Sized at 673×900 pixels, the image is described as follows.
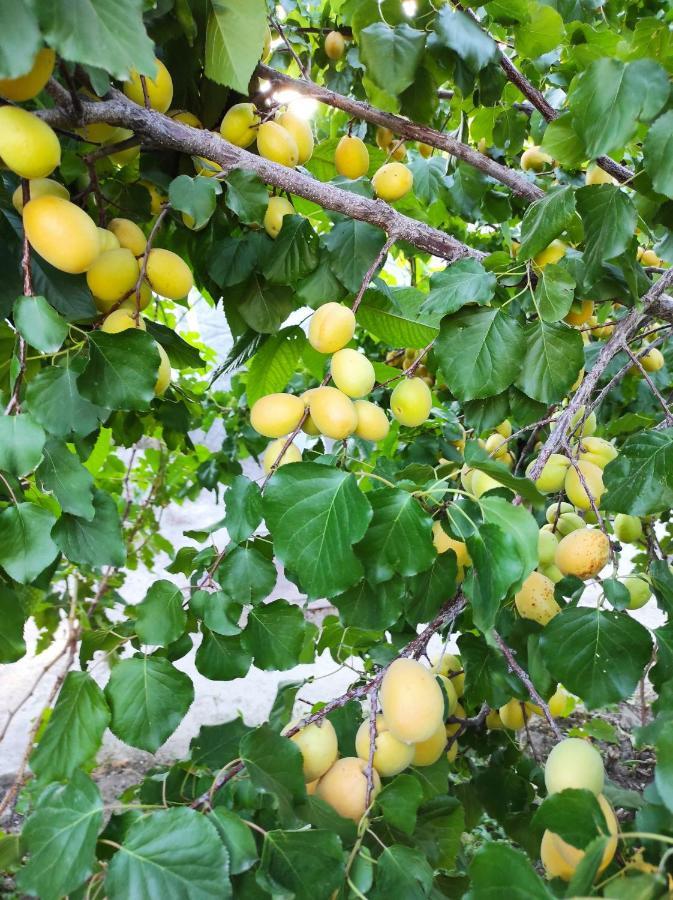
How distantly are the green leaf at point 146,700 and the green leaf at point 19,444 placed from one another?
0.20 meters

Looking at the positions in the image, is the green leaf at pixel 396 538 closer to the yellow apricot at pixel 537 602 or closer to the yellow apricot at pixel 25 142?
the yellow apricot at pixel 537 602

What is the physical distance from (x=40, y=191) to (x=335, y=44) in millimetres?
910

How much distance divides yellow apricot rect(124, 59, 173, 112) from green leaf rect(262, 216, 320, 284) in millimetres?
168

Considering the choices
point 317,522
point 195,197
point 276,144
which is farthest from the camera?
point 276,144

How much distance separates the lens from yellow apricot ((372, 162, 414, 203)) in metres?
0.85

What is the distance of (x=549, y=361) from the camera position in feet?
2.31

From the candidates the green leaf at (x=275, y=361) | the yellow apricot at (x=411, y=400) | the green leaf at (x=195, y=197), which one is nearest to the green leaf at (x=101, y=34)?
the green leaf at (x=195, y=197)

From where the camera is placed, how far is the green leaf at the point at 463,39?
66cm

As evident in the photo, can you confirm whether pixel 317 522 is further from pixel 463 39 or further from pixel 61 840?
pixel 463 39

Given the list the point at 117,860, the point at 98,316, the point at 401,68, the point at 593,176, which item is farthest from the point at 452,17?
the point at 117,860

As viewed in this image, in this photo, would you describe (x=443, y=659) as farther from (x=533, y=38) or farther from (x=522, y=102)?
(x=522, y=102)

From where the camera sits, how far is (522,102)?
137 cm

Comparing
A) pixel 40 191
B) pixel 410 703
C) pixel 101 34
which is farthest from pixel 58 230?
pixel 410 703

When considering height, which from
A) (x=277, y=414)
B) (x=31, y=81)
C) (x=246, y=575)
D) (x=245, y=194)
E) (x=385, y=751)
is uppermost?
(x=31, y=81)
